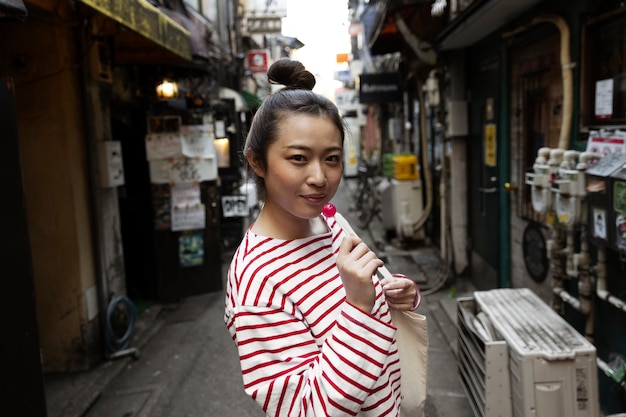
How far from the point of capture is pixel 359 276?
1428 millimetres

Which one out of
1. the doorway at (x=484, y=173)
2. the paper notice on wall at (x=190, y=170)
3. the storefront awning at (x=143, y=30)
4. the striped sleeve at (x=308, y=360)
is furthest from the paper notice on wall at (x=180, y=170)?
the striped sleeve at (x=308, y=360)

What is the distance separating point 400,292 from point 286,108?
794 mm

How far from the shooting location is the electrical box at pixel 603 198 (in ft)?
11.3

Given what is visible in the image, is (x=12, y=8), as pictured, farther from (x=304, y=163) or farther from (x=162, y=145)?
(x=162, y=145)

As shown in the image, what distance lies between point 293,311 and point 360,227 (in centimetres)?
1295

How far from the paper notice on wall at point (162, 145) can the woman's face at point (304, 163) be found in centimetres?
645

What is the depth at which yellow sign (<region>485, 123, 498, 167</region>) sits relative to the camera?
22.6 feet

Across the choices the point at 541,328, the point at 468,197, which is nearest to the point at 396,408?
the point at 541,328

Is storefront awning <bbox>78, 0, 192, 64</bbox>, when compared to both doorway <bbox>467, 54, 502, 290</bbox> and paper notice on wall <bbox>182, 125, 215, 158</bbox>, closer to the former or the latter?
paper notice on wall <bbox>182, 125, 215, 158</bbox>

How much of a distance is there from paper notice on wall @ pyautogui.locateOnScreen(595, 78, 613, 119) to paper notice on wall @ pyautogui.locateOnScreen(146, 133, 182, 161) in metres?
5.69

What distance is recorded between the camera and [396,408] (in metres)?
1.76

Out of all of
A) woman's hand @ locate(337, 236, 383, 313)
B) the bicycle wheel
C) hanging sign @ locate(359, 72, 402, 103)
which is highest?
hanging sign @ locate(359, 72, 402, 103)

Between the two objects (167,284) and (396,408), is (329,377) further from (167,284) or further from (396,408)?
(167,284)

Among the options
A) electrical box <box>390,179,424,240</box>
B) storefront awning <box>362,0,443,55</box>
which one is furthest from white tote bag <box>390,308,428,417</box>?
electrical box <box>390,179,424,240</box>
